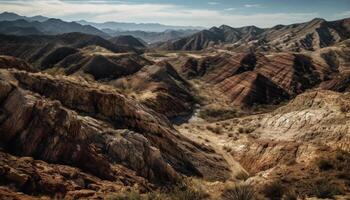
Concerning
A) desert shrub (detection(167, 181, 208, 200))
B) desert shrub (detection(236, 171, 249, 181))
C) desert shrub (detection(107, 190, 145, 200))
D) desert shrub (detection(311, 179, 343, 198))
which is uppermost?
desert shrub (detection(311, 179, 343, 198))

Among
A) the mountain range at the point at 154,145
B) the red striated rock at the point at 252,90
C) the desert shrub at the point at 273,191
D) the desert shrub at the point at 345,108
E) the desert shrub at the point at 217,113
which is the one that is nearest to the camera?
the mountain range at the point at 154,145

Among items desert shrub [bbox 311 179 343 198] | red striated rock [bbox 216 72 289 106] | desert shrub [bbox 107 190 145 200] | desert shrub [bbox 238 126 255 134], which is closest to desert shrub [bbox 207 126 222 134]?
desert shrub [bbox 238 126 255 134]

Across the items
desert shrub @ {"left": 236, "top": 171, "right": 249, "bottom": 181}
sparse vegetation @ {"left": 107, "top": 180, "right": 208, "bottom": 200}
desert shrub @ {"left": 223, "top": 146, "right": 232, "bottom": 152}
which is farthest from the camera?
desert shrub @ {"left": 223, "top": 146, "right": 232, "bottom": 152}

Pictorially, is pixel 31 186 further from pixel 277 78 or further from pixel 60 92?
pixel 277 78

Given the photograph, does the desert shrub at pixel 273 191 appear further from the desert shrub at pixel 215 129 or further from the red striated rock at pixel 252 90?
the red striated rock at pixel 252 90

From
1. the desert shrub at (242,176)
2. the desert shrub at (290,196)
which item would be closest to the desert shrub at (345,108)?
the desert shrub at (242,176)

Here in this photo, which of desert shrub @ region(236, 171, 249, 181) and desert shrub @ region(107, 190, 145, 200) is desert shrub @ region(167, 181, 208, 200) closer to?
desert shrub @ region(107, 190, 145, 200)

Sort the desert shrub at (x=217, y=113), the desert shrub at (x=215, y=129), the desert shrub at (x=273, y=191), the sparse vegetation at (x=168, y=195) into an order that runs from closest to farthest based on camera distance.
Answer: the sparse vegetation at (x=168, y=195)
the desert shrub at (x=273, y=191)
the desert shrub at (x=215, y=129)
the desert shrub at (x=217, y=113)
